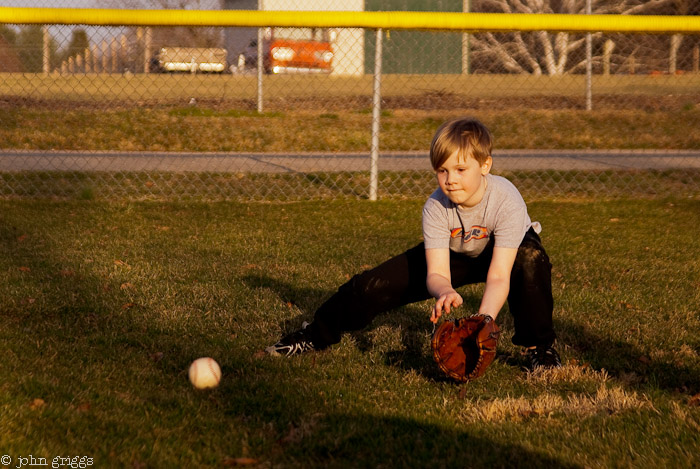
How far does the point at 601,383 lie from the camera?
353 centimetres

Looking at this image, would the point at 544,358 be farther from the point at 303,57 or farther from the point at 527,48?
the point at 527,48

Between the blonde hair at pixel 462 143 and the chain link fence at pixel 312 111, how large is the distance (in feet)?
15.4

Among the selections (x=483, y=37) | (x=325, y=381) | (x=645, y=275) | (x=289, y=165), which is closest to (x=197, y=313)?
(x=325, y=381)

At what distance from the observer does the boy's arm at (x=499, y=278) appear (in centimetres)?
346

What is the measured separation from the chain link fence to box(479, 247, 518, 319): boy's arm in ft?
15.4

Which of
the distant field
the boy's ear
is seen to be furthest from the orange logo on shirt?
the distant field

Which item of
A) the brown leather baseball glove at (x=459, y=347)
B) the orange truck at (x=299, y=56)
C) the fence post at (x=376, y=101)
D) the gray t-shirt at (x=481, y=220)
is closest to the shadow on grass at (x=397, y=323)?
the brown leather baseball glove at (x=459, y=347)

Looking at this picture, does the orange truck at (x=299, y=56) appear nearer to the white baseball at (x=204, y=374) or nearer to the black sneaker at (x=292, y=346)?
the black sneaker at (x=292, y=346)

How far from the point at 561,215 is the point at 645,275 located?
2.39 metres

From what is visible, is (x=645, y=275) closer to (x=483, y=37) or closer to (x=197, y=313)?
(x=197, y=313)

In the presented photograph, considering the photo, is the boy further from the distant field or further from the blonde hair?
the distant field

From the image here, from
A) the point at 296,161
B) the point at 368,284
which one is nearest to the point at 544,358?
the point at 368,284

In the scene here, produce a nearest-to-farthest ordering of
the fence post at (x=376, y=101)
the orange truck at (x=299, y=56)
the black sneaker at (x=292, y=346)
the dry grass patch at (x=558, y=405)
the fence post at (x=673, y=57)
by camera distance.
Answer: the dry grass patch at (x=558, y=405)
the black sneaker at (x=292, y=346)
the fence post at (x=376, y=101)
the orange truck at (x=299, y=56)
the fence post at (x=673, y=57)

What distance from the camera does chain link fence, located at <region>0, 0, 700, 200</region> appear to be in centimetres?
897
